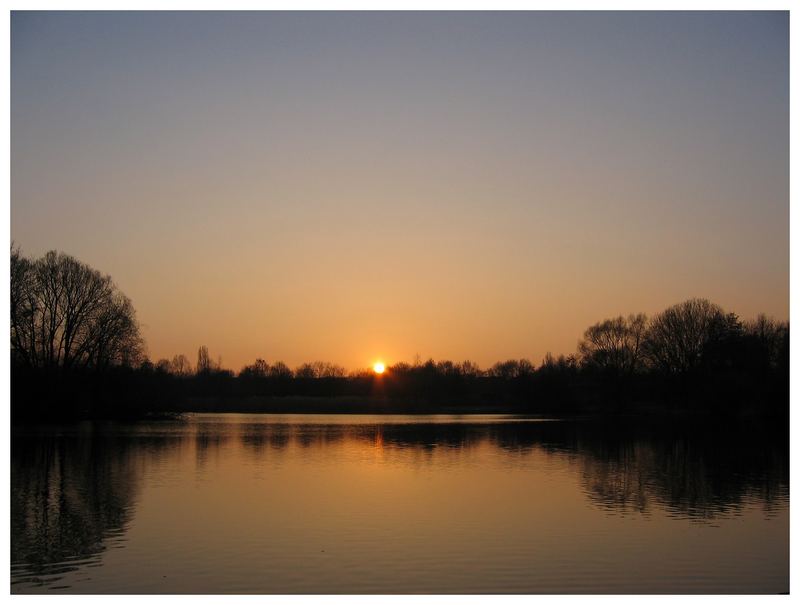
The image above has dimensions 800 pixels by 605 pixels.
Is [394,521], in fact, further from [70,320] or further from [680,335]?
[680,335]

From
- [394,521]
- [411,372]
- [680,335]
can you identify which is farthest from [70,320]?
[411,372]

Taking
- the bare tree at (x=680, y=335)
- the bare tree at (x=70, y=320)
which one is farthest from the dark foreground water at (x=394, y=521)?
the bare tree at (x=680, y=335)

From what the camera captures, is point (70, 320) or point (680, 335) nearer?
point (70, 320)

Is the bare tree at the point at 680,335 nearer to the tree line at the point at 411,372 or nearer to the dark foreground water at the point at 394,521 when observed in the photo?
the tree line at the point at 411,372

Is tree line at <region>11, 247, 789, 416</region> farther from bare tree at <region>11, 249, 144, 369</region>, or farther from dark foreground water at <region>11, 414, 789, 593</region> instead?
dark foreground water at <region>11, 414, 789, 593</region>

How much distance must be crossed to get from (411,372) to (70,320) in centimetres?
8420

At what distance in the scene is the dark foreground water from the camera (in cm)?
1249

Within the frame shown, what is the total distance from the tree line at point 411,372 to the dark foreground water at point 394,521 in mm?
20663

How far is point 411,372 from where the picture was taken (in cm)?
13562

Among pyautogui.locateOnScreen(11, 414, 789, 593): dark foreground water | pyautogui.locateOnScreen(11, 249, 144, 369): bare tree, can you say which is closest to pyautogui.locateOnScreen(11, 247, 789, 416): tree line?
pyautogui.locateOnScreen(11, 249, 144, 369): bare tree

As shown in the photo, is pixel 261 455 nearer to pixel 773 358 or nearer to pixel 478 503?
pixel 478 503

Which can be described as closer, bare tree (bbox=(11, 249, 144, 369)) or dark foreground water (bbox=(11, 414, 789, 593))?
dark foreground water (bbox=(11, 414, 789, 593))

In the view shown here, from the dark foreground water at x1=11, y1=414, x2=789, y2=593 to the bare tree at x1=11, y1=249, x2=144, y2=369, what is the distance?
20.0 metres

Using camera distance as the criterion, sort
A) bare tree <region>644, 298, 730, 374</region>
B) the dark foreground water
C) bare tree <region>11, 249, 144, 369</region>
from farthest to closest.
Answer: bare tree <region>644, 298, 730, 374</region> → bare tree <region>11, 249, 144, 369</region> → the dark foreground water
